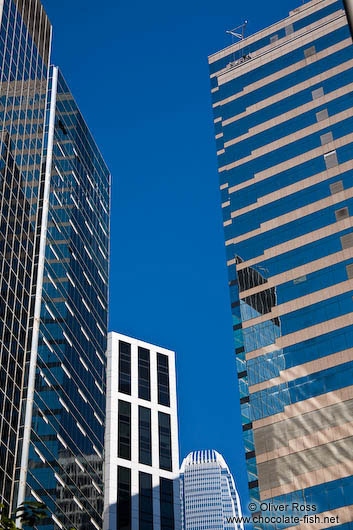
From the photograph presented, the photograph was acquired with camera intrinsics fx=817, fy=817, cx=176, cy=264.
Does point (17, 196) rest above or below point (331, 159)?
below

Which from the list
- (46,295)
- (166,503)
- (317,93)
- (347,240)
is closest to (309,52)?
(317,93)

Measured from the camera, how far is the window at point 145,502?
127m

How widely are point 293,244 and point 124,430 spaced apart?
49.4 meters

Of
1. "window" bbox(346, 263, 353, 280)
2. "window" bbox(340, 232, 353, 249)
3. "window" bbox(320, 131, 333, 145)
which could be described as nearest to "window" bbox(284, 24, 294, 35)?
"window" bbox(320, 131, 333, 145)

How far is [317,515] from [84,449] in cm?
3776

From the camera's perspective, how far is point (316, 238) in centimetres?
10200

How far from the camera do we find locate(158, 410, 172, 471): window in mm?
136000

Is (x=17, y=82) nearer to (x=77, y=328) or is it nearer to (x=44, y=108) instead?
(x=44, y=108)

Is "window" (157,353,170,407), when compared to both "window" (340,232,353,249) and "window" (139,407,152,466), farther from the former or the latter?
"window" (340,232,353,249)

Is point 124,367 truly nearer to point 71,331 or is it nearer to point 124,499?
point 124,499

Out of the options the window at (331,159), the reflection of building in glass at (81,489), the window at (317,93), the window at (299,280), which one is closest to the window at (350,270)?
the window at (299,280)

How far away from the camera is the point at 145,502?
129375mm

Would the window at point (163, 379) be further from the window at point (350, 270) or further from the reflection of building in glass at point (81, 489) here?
the window at point (350, 270)

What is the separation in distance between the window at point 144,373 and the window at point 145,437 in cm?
279
